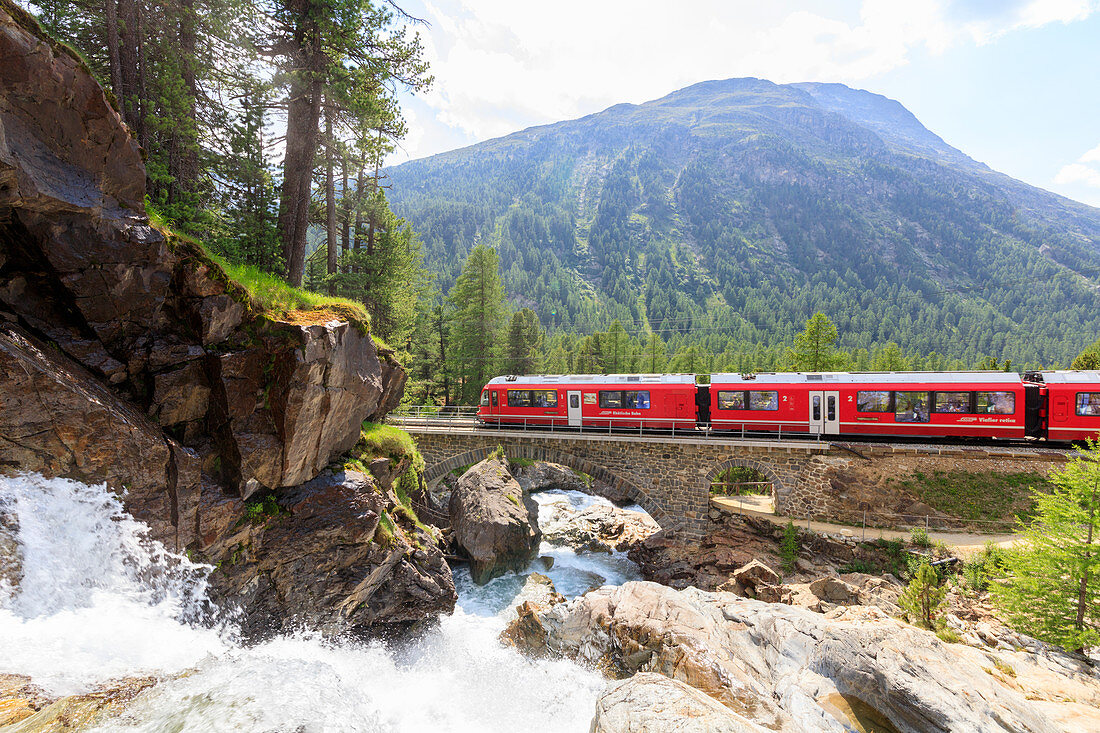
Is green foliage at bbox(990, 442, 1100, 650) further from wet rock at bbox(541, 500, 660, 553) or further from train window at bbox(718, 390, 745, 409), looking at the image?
wet rock at bbox(541, 500, 660, 553)

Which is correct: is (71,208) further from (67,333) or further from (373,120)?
(373,120)

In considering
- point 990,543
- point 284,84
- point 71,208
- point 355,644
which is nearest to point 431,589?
point 355,644

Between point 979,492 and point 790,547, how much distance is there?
729cm

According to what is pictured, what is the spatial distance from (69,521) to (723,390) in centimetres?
2083

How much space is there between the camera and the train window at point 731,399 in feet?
66.4

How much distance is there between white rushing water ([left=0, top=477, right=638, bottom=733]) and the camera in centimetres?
566

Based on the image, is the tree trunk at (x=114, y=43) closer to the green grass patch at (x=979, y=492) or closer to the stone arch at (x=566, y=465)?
the stone arch at (x=566, y=465)

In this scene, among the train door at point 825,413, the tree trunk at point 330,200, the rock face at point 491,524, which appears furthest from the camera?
the rock face at point 491,524

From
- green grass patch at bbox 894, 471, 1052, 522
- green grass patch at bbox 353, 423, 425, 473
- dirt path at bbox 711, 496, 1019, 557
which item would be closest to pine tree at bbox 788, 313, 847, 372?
green grass patch at bbox 894, 471, 1052, 522

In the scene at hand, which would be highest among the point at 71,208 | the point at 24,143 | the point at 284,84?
the point at 284,84

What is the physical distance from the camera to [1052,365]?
11544 cm

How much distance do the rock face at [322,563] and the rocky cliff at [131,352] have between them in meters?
0.08

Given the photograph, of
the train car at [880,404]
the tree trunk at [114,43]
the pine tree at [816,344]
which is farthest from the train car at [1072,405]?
the tree trunk at [114,43]

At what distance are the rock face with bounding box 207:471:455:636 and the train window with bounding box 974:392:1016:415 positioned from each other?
22377 millimetres
